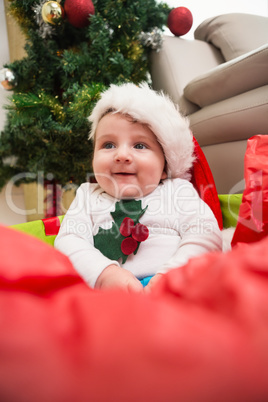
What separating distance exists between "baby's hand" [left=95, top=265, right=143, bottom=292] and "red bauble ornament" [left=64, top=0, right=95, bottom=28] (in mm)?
1049

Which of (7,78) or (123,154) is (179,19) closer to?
(7,78)

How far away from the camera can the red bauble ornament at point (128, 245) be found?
0.63m

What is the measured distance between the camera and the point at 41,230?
31.5 inches

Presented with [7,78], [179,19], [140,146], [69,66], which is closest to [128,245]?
[140,146]

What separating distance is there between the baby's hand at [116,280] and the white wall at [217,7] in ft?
5.97

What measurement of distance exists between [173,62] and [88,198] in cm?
95

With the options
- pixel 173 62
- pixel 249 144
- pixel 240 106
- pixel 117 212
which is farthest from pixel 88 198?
pixel 173 62

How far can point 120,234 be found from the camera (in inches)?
25.8

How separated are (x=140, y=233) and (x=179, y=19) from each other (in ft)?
4.12

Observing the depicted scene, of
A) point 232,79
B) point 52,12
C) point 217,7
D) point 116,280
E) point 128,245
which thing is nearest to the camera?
point 116,280

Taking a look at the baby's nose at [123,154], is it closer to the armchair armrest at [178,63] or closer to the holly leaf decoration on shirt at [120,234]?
the holly leaf decoration on shirt at [120,234]

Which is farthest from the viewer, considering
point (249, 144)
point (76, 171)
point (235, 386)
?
point (76, 171)

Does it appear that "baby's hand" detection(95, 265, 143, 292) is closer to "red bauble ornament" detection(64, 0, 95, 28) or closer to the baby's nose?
the baby's nose

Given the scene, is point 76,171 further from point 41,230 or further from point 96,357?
point 96,357
